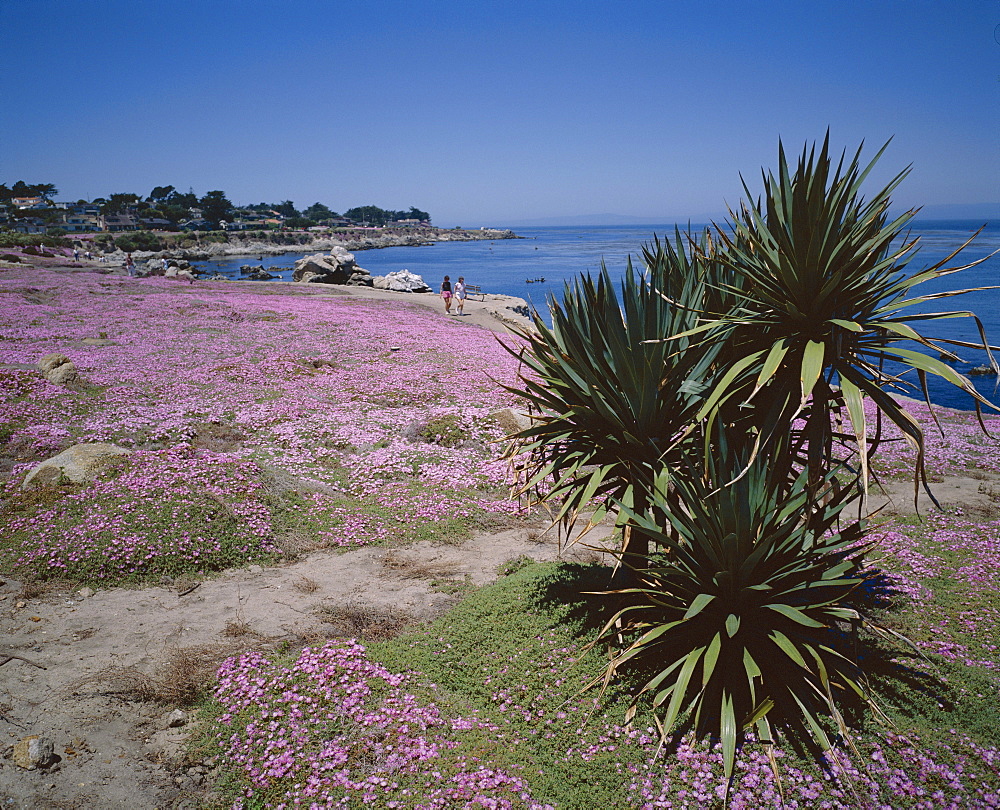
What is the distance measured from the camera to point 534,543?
370 inches

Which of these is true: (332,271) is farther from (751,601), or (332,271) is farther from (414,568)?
(751,601)

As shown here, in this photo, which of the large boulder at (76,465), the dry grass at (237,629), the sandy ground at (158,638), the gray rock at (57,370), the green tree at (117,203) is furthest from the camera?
the green tree at (117,203)

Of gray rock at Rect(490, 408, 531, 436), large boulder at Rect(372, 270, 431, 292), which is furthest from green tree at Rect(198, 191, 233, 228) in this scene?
gray rock at Rect(490, 408, 531, 436)

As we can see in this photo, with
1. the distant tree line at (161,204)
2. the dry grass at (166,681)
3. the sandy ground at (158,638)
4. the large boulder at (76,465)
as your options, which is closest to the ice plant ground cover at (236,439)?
the large boulder at (76,465)

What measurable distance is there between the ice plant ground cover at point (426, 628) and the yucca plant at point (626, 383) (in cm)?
127

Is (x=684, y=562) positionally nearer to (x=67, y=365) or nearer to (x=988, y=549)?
(x=988, y=549)

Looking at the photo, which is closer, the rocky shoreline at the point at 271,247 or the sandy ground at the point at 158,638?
the sandy ground at the point at 158,638

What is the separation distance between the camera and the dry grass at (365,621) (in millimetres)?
6547

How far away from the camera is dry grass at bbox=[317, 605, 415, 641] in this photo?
21.5 ft

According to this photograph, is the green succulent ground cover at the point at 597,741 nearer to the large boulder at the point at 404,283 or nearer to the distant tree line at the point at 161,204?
the large boulder at the point at 404,283

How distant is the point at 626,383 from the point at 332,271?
163ft

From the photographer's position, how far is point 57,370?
14703 millimetres

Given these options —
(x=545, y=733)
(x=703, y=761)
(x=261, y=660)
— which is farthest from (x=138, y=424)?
(x=703, y=761)

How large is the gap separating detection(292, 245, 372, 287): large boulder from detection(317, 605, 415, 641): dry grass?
47538 millimetres
